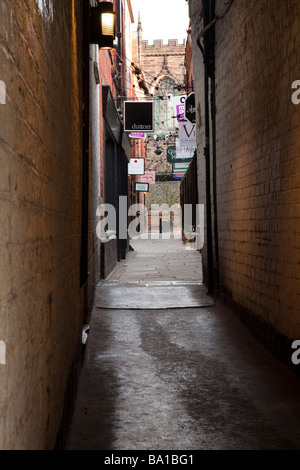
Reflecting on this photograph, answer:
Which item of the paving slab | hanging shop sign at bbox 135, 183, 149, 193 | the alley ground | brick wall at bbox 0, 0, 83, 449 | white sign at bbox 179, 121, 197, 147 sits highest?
white sign at bbox 179, 121, 197, 147

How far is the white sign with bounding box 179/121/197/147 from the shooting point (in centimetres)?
1520

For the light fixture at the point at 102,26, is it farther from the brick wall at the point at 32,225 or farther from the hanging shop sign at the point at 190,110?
the hanging shop sign at the point at 190,110

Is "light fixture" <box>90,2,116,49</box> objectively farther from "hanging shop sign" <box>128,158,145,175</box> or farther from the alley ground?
"hanging shop sign" <box>128,158,145,175</box>

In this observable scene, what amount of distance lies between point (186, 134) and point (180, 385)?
11.9 metres

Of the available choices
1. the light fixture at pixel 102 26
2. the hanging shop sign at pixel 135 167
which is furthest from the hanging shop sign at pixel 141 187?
the light fixture at pixel 102 26

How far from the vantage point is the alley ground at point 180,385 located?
3.31m

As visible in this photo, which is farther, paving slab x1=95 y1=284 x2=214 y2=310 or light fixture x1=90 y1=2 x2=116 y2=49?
paving slab x1=95 y1=284 x2=214 y2=310

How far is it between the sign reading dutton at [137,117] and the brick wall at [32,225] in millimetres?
11074

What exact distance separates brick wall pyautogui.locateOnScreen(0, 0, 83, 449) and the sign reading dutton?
11074 mm

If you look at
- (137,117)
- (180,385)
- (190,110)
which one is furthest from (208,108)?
(137,117)

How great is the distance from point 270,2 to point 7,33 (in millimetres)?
4303

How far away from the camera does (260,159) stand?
560 cm

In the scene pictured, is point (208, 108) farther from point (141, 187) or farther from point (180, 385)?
point (141, 187)

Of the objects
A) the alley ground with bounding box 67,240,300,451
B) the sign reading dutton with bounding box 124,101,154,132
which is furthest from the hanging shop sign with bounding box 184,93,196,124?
the alley ground with bounding box 67,240,300,451
